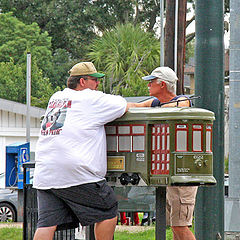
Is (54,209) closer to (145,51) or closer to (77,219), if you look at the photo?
(77,219)

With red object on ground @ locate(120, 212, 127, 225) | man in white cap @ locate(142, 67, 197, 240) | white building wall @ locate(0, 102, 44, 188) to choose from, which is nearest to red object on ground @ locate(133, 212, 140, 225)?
red object on ground @ locate(120, 212, 127, 225)

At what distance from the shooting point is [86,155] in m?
5.06

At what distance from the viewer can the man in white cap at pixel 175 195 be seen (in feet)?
19.1

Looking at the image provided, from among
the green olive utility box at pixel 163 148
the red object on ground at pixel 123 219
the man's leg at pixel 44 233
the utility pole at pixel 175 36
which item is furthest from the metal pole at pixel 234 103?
the utility pole at pixel 175 36

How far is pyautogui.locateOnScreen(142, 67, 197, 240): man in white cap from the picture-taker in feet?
19.1

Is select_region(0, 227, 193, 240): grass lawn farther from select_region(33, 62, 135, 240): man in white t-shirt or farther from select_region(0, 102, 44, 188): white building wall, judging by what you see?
select_region(0, 102, 44, 188): white building wall

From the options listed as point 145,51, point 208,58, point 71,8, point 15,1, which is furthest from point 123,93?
point 208,58

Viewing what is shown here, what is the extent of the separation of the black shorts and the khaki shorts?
0.76 meters

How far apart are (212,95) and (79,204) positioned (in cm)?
188

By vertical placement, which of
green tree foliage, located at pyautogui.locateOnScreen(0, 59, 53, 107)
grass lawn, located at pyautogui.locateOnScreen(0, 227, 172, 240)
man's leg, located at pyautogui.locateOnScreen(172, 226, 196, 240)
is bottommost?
grass lawn, located at pyautogui.locateOnScreen(0, 227, 172, 240)

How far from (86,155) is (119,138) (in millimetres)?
340

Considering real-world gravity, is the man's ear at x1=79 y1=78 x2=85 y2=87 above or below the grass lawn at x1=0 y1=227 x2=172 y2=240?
above

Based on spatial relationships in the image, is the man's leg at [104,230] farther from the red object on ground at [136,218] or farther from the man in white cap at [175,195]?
the red object on ground at [136,218]

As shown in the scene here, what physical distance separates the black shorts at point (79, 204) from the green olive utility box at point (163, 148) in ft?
0.66
